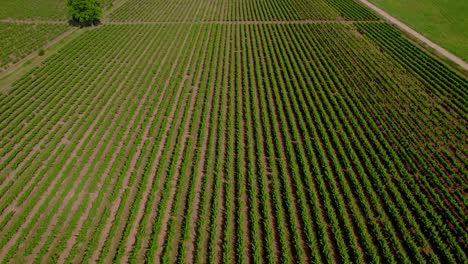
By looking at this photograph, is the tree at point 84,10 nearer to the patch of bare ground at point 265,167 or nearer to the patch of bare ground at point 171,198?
the patch of bare ground at point 171,198

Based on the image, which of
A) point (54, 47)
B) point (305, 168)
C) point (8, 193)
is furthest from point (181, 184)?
point (54, 47)

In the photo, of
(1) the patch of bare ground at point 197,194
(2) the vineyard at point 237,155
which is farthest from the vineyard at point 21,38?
(1) the patch of bare ground at point 197,194

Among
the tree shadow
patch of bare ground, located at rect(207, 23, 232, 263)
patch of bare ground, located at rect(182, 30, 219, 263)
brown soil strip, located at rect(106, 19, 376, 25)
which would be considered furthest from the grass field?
the tree shadow

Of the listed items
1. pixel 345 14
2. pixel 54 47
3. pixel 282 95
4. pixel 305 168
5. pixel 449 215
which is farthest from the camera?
pixel 345 14

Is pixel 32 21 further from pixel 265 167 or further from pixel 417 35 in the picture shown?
pixel 417 35

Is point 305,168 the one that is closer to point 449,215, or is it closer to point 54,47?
point 449,215
